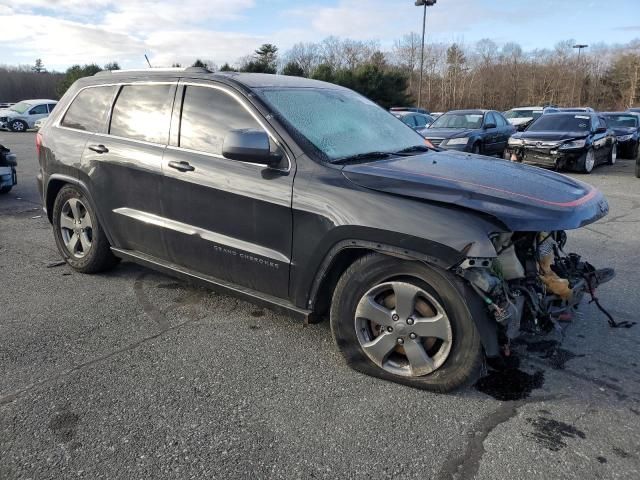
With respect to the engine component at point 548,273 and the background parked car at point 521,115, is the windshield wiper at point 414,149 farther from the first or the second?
the background parked car at point 521,115

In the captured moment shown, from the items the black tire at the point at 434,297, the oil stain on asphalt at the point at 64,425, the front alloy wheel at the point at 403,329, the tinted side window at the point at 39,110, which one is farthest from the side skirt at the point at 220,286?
the tinted side window at the point at 39,110

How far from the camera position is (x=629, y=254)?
5.68 metres

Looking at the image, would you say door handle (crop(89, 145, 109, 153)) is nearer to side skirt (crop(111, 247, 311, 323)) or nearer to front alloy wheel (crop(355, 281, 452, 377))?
side skirt (crop(111, 247, 311, 323))

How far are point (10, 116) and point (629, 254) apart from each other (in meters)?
29.1

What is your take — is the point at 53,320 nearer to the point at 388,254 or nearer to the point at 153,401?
the point at 153,401

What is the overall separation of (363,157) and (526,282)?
1.30 metres

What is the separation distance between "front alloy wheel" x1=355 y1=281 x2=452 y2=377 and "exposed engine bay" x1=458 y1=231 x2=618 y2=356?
0.93ft

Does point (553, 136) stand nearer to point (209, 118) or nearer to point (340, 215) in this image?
point (209, 118)

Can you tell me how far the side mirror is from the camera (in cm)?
312

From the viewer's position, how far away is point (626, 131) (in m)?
17.3

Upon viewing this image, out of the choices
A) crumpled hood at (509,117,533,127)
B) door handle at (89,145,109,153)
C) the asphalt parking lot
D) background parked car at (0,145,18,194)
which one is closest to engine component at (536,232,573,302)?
the asphalt parking lot

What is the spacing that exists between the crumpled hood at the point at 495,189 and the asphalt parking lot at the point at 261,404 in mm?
1007

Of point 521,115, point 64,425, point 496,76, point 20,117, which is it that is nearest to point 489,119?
point 64,425

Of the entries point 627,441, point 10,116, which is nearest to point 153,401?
point 627,441
